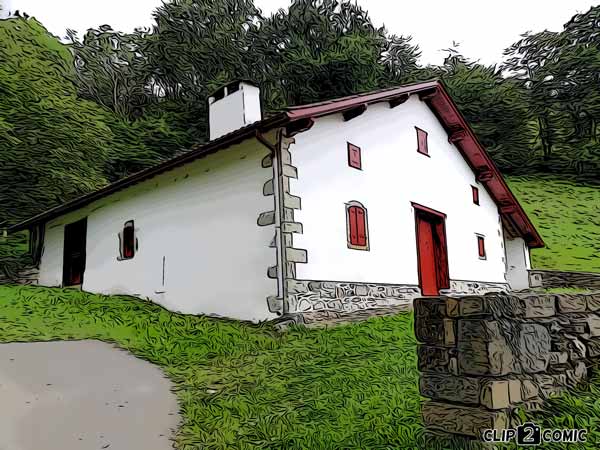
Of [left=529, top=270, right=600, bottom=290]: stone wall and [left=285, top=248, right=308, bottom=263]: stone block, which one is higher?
[left=285, top=248, right=308, bottom=263]: stone block

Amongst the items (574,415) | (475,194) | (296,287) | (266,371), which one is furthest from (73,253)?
(574,415)

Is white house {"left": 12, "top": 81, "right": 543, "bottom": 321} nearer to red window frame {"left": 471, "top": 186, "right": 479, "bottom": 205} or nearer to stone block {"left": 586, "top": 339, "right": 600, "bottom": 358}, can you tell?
red window frame {"left": 471, "top": 186, "right": 479, "bottom": 205}

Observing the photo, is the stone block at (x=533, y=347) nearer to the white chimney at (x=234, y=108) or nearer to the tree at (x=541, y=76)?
the white chimney at (x=234, y=108)

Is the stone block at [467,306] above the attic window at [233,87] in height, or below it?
below

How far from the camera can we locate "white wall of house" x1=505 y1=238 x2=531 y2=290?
16.7 metres

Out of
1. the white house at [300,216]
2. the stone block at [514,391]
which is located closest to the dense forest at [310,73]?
the white house at [300,216]

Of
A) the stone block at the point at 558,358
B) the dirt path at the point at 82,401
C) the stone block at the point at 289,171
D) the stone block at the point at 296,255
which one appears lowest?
the dirt path at the point at 82,401

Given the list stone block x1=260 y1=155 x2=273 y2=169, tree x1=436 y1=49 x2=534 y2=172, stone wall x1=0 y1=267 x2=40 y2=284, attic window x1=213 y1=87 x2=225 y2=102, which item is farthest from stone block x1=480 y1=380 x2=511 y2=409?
tree x1=436 y1=49 x2=534 y2=172

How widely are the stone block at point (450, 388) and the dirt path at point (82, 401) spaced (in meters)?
1.99

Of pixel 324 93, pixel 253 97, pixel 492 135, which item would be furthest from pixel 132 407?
Answer: pixel 492 135

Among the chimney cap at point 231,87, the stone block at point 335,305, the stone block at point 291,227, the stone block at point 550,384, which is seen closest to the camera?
the stone block at point 550,384

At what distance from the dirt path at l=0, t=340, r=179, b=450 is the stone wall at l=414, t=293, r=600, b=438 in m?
2.09

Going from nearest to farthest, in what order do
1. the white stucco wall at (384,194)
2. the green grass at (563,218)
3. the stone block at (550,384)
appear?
the stone block at (550,384) → the white stucco wall at (384,194) → the green grass at (563,218)

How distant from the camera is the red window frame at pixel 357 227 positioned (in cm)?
980
